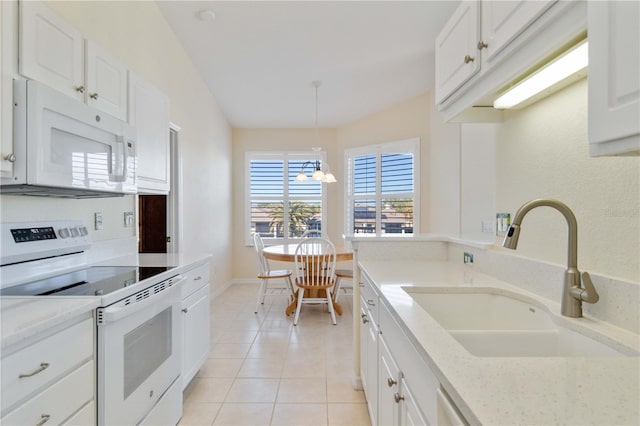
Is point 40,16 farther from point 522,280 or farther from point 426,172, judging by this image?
point 426,172

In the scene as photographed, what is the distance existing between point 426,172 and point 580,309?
3654 millimetres

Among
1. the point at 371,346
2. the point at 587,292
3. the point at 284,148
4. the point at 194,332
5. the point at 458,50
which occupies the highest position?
the point at 284,148

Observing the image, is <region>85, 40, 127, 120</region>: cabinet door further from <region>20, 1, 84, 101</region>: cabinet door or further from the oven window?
the oven window

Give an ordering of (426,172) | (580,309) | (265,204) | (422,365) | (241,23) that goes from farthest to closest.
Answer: (265,204) → (426,172) → (241,23) → (580,309) → (422,365)

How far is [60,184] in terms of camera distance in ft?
4.49

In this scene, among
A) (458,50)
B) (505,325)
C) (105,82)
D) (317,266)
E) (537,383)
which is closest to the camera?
(537,383)

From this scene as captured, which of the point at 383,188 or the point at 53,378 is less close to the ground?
the point at 383,188

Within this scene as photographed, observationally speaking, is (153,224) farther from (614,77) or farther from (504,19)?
(614,77)

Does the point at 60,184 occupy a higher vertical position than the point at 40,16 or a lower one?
lower

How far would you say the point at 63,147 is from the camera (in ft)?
4.63

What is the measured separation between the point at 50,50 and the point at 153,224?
2072mm

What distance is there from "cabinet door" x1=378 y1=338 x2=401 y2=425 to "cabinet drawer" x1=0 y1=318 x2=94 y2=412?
110cm

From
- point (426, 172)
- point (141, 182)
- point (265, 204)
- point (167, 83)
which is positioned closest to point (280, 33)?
point (167, 83)

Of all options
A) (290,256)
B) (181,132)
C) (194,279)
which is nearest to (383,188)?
(290,256)
